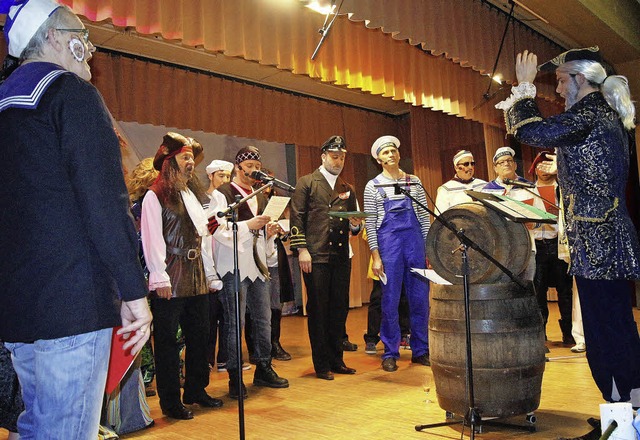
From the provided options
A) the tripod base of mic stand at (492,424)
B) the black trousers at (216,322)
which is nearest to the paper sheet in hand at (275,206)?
the black trousers at (216,322)

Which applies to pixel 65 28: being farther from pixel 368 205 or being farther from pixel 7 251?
pixel 368 205

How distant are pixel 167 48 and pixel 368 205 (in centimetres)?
385

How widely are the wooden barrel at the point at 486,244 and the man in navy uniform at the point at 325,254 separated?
1.50 m

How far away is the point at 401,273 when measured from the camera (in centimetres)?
484

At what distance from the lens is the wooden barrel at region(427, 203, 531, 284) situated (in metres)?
2.98

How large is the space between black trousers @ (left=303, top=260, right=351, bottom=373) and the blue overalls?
1.35ft

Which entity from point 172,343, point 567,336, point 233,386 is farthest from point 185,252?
point 567,336

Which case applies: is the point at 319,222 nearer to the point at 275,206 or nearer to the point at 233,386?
the point at 275,206

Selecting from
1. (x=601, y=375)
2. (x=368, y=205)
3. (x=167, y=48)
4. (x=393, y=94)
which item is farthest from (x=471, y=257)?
(x=167, y=48)

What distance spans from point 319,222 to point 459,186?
1.75m

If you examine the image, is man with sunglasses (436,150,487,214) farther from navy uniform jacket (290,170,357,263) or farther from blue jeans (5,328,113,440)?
blue jeans (5,328,113,440)

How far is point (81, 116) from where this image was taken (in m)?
1.39

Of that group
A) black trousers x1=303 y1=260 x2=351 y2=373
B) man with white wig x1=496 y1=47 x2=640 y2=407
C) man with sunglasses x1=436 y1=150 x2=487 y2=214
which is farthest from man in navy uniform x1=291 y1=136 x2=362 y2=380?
man with white wig x1=496 y1=47 x2=640 y2=407

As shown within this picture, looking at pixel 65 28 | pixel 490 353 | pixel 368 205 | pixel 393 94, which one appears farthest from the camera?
pixel 393 94
